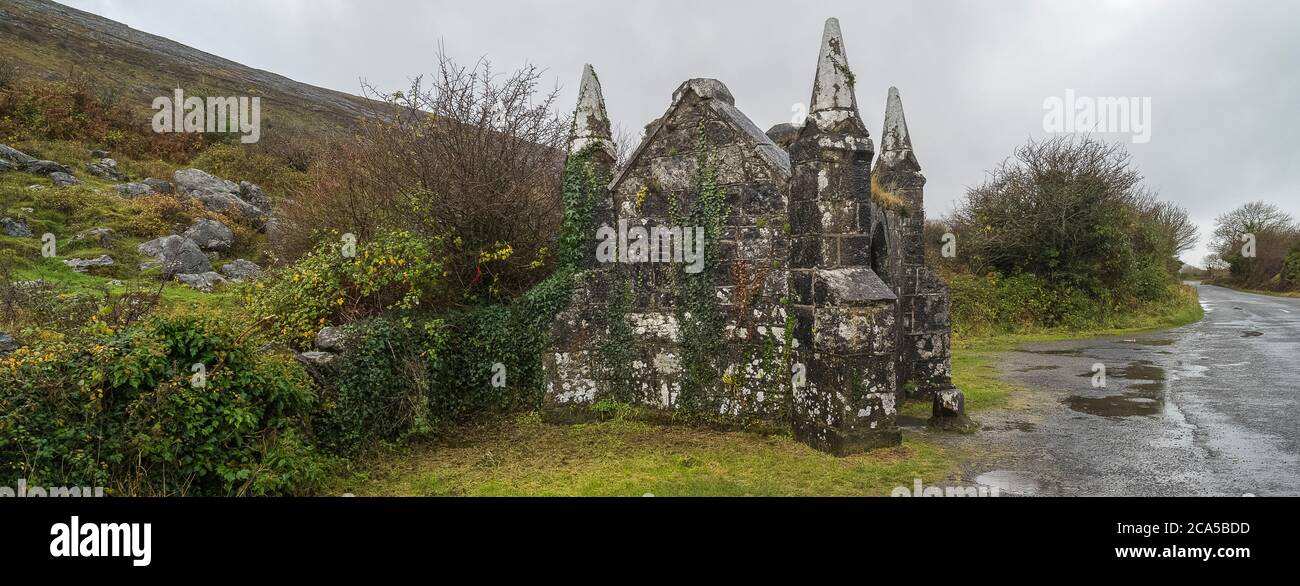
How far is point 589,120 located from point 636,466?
193 inches

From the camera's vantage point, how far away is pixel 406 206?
9.41 meters

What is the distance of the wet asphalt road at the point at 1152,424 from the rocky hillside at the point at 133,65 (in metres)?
20.4

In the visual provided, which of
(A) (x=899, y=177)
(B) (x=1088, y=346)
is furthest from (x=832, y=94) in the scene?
(B) (x=1088, y=346)

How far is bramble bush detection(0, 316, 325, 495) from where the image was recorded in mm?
4879

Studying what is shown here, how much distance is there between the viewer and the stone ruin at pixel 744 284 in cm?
738

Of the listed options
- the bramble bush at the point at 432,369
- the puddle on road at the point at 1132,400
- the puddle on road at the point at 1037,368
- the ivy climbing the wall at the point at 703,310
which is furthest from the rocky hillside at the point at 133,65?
the puddle on road at the point at 1132,400

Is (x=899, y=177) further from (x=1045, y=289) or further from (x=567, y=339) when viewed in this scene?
(x=1045, y=289)

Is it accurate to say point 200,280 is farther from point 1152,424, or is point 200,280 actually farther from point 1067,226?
point 1067,226

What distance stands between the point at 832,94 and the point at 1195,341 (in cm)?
1666

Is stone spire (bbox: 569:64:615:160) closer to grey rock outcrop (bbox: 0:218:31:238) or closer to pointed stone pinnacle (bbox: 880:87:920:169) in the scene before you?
pointed stone pinnacle (bbox: 880:87:920:169)

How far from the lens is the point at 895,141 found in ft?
36.7

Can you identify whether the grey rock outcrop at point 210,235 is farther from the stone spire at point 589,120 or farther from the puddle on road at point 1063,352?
the puddle on road at point 1063,352

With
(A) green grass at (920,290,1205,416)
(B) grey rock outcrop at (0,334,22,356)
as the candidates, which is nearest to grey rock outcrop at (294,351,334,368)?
(B) grey rock outcrop at (0,334,22,356)

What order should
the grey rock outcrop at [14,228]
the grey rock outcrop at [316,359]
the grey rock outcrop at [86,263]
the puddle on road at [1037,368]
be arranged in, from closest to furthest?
the grey rock outcrop at [316,359] < the grey rock outcrop at [86,263] < the grey rock outcrop at [14,228] < the puddle on road at [1037,368]
